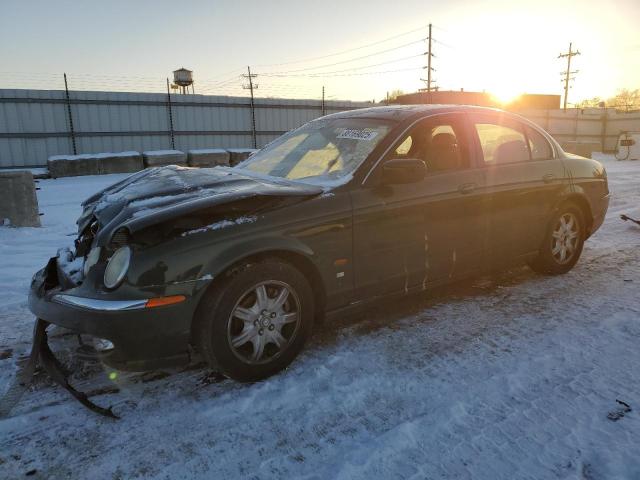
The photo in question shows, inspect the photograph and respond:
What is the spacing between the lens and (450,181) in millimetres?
3604

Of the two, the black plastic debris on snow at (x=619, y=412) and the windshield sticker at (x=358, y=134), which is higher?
the windshield sticker at (x=358, y=134)

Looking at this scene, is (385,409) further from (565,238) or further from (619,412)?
(565,238)

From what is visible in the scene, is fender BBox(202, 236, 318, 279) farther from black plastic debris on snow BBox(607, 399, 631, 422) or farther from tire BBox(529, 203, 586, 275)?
tire BBox(529, 203, 586, 275)

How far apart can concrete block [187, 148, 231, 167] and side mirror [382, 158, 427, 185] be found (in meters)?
12.2

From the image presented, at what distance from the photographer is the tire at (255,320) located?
8.42ft

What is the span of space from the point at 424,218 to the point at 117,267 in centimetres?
209

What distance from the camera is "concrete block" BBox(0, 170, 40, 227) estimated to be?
6543 millimetres

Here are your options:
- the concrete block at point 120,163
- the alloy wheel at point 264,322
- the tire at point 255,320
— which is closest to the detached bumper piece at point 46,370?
the tire at point 255,320

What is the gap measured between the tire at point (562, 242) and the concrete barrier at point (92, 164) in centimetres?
1311

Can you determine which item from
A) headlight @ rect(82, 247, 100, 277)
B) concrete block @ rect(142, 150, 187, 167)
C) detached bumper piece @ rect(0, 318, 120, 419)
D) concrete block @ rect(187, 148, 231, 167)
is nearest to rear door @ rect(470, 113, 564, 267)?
headlight @ rect(82, 247, 100, 277)

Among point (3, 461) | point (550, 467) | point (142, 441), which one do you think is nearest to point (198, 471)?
point (142, 441)

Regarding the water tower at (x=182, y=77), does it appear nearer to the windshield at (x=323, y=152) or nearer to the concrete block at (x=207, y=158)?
the concrete block at (x=207, y=158)

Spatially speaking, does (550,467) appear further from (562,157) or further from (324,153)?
(562,157)

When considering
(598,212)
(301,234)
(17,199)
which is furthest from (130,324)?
(17,199)
